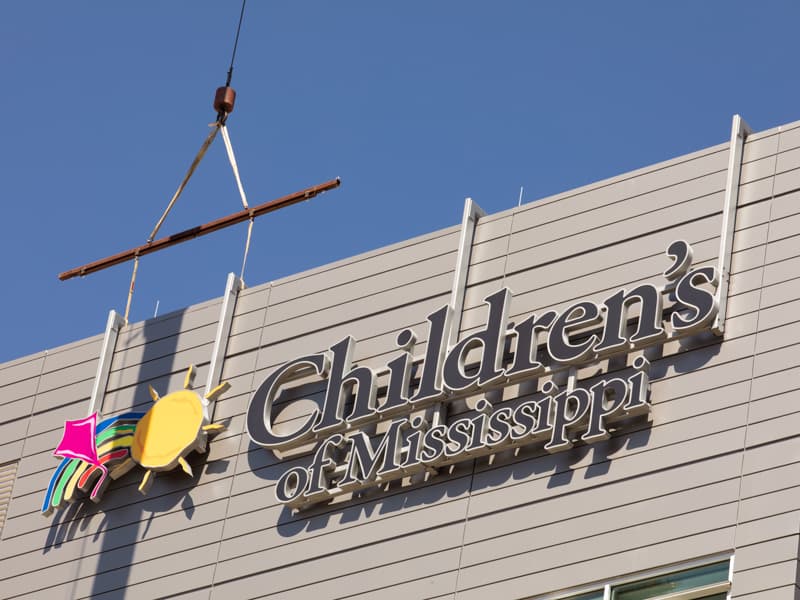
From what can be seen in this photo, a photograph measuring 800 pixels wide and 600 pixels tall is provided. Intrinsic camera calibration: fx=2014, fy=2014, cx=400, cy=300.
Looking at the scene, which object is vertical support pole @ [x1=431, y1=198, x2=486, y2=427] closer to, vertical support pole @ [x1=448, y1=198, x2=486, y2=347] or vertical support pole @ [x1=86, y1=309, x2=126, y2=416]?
vertical support pole @ [x1=448, y1=198, x2=486, y2=347]

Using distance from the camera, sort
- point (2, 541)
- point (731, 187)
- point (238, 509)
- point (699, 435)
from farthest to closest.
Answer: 1. point (2, 541)
2. point (238, 509)
3. point (731, 187)
4. point (699, 435)

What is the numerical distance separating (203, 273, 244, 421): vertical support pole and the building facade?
0.05m

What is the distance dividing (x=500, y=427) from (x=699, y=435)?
307 centimetres

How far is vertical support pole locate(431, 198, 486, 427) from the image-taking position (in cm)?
2944

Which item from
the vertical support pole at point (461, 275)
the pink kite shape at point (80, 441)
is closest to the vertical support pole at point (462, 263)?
the vertical support pole at point (461, 275)

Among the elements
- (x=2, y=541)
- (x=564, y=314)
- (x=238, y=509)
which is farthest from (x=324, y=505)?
(x=2, y=541)

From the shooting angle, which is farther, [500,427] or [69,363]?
[69,363]

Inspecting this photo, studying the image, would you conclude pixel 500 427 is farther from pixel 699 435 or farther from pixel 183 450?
pixel 183 450

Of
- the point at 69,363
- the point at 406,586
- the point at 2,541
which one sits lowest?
the point at 406,586

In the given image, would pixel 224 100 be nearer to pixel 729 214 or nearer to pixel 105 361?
pixel 105 361

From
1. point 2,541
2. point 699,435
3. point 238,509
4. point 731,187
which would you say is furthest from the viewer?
point 2,541

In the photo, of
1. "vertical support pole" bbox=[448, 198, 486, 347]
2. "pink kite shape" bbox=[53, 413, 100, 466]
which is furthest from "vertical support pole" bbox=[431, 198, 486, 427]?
"pink kite shape" bbox=[53, 413, 100, 466]

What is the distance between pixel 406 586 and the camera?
92.4 ft

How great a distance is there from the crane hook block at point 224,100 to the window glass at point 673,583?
14.8m
